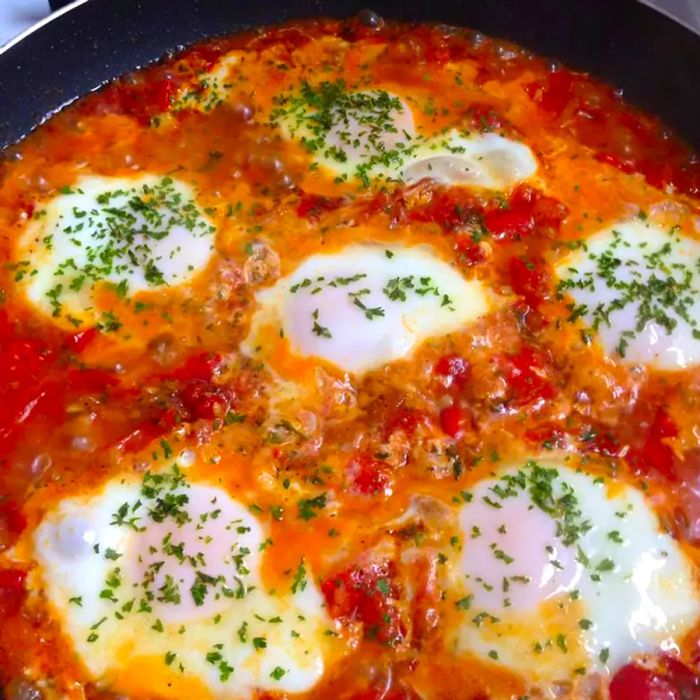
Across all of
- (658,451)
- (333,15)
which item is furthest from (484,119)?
(658,451)

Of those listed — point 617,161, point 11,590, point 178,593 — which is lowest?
point 11,590

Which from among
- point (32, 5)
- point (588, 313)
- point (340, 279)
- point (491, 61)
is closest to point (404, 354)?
point (340, 279)

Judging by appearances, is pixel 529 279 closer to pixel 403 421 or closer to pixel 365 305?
pixel 365 305

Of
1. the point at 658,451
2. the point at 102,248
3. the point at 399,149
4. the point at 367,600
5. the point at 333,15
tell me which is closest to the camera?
the point at 367,600

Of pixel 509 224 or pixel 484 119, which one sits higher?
pixel 484 119

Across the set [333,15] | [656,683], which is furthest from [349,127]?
[656,683]

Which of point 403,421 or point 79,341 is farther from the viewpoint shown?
point 79,341

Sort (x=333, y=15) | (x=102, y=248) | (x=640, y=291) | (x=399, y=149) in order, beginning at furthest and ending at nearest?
1. (x=333, y=15)
2. (x=399, y=149)
3. (x=102, y=248)
4. (x=640, y=291)

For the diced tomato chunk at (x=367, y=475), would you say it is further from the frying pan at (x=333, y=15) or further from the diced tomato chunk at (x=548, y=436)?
the frying pan at (x=333, y=15)
